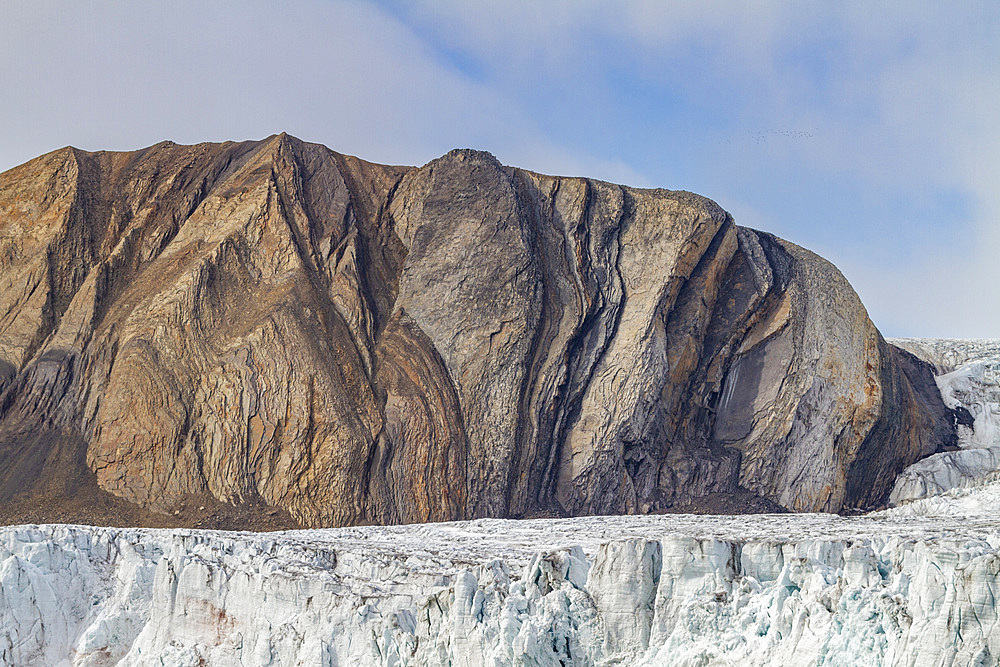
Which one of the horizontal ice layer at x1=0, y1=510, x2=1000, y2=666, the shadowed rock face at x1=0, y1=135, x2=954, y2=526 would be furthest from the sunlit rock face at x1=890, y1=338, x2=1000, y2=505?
the horizontal ice layer at x1=0, y1=510, x2=1000, y2=666

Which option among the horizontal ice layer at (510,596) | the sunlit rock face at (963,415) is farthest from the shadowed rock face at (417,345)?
the horizontal ice layer at (510,596)

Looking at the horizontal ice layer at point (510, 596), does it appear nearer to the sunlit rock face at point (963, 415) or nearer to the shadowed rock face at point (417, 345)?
the shadowed rock face at point (417, 345)

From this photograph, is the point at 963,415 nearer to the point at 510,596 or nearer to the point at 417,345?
the point at 417,345

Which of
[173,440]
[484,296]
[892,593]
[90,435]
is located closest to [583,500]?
[484,296]

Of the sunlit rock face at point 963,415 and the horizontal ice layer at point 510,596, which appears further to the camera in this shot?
the sunlit rock face at point 963,415

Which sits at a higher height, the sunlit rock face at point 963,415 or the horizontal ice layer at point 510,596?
the sunlit rock face at point 963,415

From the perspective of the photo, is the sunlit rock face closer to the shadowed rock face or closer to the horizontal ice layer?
the shadowed rock face

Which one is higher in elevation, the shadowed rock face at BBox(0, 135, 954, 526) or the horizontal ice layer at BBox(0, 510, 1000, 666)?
the shadowed rock face at BBox(0, 135, 954, 526)

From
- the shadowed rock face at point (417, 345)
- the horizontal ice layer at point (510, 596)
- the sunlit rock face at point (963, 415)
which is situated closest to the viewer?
the horizontal ice layer at point (510, 596)
